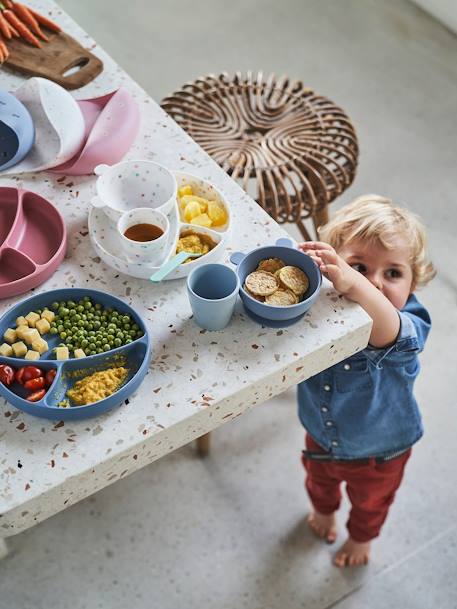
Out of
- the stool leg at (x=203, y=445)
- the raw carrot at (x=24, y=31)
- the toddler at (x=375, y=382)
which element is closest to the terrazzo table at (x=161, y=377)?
the toddler at (x=375, y=382)

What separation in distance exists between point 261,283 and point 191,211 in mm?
227

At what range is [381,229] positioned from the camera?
64.3 inches

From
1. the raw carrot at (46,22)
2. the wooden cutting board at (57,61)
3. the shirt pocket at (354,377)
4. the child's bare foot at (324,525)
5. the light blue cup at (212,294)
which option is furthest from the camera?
the child's bare foot at (324,525)

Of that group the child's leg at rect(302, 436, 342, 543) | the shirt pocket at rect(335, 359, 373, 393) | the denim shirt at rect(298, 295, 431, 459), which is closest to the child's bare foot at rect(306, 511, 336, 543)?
the child's leg at rect(302, 436, 342, 543)

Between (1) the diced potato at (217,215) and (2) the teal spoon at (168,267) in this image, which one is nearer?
(2) the teal spoon at (168,267)

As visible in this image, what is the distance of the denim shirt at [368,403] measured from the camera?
63.5 inches

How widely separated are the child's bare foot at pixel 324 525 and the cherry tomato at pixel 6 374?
105 centimetres

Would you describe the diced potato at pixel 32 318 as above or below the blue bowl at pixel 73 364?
below

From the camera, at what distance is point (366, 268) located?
1644 mm

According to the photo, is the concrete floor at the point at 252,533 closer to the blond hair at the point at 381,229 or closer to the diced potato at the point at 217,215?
the blond hair at the point at 381,229

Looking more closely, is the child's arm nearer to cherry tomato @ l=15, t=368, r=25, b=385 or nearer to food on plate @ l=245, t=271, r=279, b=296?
food on plate @ l=245, t=271, r=279, b=296

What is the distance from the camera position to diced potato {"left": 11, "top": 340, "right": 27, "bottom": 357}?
4.09 ft

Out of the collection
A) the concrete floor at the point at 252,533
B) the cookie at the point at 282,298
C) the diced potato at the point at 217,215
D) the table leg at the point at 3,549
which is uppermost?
the cookie at the point at 282,298

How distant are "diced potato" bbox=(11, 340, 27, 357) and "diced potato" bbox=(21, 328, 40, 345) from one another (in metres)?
0.02
